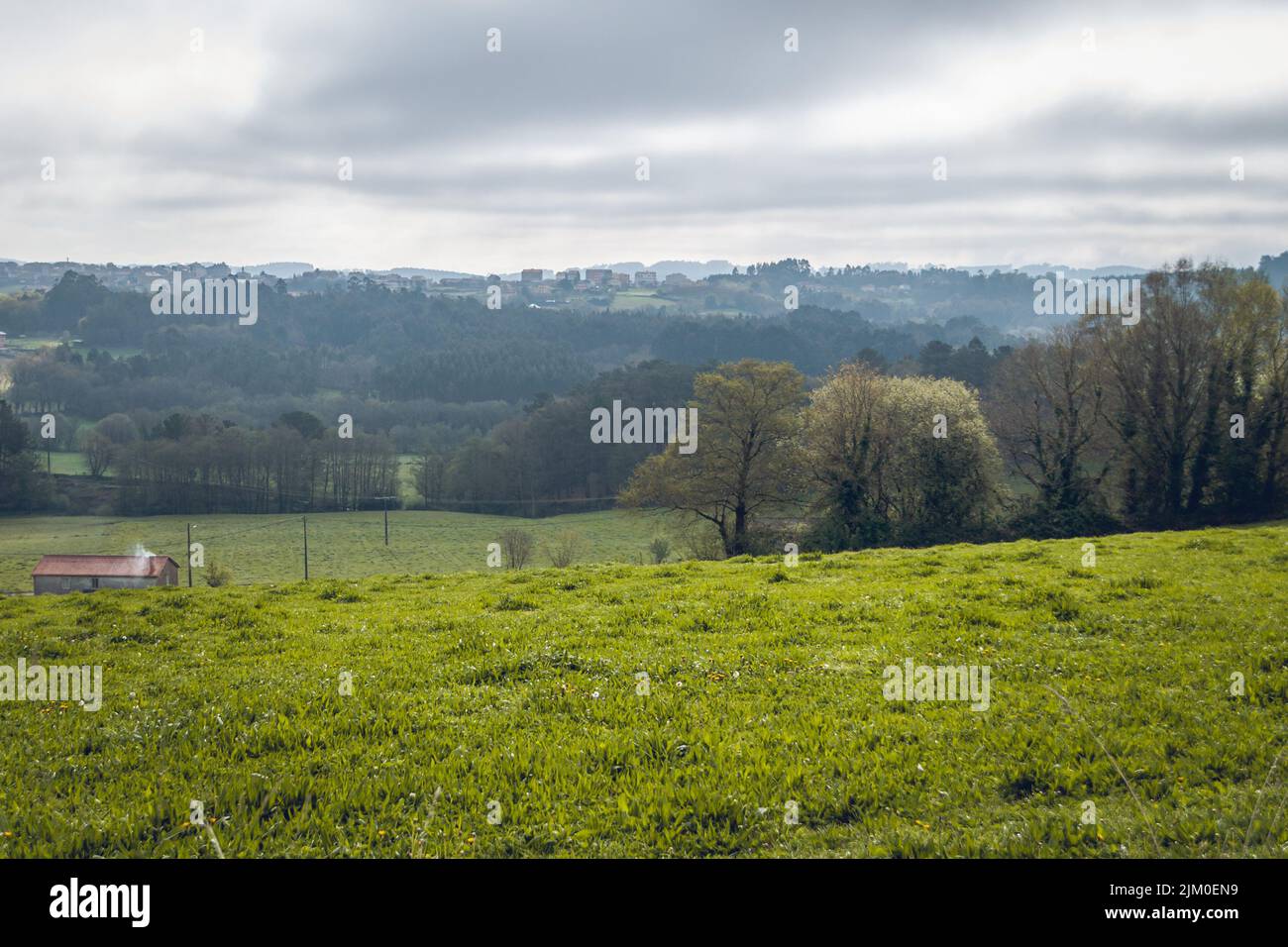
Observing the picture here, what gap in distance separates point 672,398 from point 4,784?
102 m

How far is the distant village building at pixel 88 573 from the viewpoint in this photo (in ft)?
145

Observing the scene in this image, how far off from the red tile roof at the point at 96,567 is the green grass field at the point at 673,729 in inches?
1309

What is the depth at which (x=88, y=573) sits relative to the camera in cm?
4469

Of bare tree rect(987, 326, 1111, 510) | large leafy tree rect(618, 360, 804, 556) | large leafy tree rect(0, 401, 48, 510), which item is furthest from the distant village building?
large leafy tree rect(0, 401, 48, 510)

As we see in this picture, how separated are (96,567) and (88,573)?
1.60 ft

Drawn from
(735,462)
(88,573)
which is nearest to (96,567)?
(88,573)

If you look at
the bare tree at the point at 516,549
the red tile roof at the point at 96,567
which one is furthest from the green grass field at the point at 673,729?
the bare tree at the point at 516,549

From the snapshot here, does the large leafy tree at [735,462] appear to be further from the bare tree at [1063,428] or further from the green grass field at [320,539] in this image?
the bare tree at [1063,428]

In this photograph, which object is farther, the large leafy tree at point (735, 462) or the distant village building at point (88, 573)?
the large leafy tree at point (735, 462)

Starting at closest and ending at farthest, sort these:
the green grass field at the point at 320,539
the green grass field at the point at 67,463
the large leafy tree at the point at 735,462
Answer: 1. the large leafy tree at the point at 735,462
2. the green grass field at the point at 320,539
3. the green grass field at the point at 67,463

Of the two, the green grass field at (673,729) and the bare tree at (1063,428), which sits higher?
the bare tree at (1063,428)

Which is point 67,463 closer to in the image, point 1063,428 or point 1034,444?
point 1034,444

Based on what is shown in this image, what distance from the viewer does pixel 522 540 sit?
6378 centimetres

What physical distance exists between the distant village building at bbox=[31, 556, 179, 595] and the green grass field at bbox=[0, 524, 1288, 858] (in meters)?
33.3
